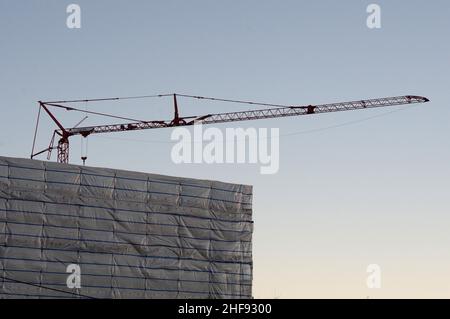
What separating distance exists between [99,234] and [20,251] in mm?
5802

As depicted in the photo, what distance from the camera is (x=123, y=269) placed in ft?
204

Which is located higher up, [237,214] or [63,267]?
[237,214]

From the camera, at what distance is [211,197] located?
67.2m

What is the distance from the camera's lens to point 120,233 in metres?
62.6

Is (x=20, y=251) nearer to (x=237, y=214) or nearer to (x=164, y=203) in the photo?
(x=164, y=203)

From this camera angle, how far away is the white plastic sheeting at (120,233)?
59.0 meters

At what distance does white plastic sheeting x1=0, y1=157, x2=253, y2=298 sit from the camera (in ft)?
194

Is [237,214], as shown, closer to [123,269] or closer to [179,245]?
[179,245]
